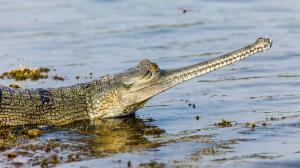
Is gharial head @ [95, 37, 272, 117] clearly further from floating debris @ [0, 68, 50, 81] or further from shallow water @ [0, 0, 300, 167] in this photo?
floating debris @ [0, 68, 50, 81]

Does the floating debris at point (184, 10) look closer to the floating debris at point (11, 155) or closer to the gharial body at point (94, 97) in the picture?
the gharial body at point (94, 97)

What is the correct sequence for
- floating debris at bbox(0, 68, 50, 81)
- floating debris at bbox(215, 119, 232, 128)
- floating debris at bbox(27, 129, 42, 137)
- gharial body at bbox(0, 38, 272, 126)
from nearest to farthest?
floating debris at bbox(27, 129, 42, 137) < floating debris at bbox(215, 119, 232, 128) < gharial body at bbox(0, 38, 272, 126) < floating debris at bbox(0, 68, 50, 81)

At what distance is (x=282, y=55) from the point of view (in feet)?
50.4

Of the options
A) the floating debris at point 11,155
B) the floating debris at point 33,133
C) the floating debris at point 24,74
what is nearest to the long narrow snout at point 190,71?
the floating debris at point 33,133

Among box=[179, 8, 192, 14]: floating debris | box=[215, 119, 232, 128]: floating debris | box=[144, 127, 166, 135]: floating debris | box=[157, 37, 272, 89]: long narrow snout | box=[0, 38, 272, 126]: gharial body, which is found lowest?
box=[144, 127, 166, 135]: floating debris

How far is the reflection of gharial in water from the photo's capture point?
9266 mm

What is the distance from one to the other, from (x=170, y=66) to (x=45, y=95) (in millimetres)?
3797

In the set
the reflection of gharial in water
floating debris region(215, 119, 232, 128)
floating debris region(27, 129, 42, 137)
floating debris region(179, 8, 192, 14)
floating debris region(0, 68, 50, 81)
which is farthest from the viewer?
floating debris region(179, 8, 192, 14)

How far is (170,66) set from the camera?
1479cm

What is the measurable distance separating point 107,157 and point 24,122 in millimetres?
2405

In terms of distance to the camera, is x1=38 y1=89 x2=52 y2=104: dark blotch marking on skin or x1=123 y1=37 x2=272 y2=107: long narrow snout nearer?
x1=123 y1=37 x2=272 y2=107: long narrow snout

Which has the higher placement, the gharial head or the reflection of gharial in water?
the gharial head

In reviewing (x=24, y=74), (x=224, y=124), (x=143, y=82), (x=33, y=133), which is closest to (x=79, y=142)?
(x=33, y=133)

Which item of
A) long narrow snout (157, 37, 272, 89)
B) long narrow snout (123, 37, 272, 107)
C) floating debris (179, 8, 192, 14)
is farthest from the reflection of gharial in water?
floating debris (179, 8, 192, 14)
